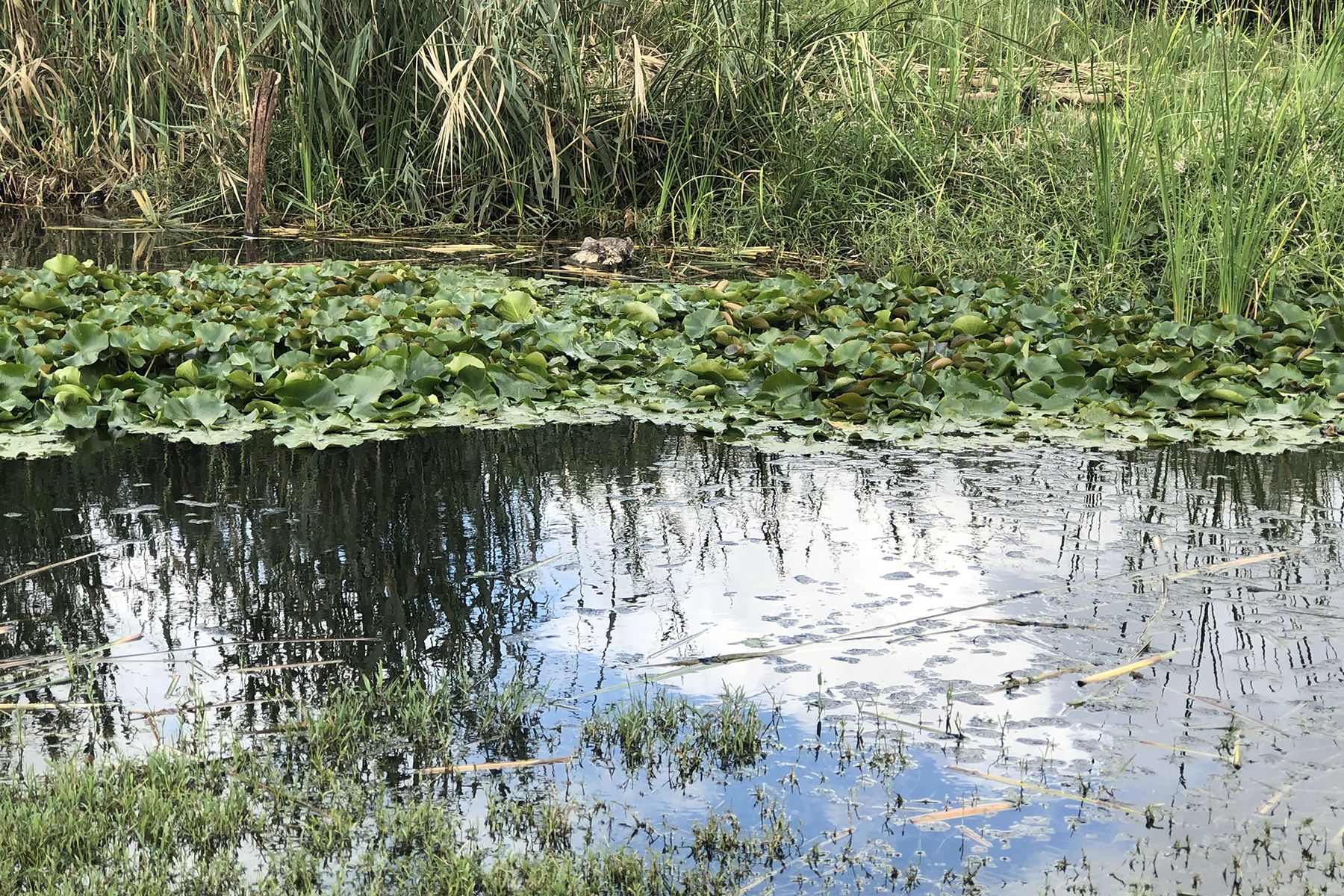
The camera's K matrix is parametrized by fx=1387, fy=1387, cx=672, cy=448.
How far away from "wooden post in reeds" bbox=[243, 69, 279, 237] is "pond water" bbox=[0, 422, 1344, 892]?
13.3 ft

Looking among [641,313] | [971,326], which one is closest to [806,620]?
[971,326]

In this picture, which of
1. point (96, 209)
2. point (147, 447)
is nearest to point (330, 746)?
point (147, 447)

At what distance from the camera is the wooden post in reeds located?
770cm

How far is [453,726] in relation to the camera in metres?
2.47

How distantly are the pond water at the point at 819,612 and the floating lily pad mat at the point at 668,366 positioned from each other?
0.19 meters

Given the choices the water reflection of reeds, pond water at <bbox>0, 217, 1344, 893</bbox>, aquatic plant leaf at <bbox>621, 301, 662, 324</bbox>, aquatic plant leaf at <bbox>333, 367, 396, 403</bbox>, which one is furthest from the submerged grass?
aquatic plant leaf at <bbox>333, 367, 396, 403</bbox>

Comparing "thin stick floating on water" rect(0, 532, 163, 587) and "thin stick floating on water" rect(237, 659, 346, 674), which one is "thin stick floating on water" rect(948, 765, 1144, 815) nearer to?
"thin stick floating on water" rect(237, 659, 346, 674)

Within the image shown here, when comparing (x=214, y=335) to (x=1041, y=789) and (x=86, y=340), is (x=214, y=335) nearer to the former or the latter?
(x=86, y=340)

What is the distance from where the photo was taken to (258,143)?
25.8 feet

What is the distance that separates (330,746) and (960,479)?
2139 mm

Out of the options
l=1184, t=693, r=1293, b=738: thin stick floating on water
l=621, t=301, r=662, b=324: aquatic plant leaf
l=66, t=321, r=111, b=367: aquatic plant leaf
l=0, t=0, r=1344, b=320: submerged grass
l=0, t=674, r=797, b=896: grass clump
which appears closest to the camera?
l=0, t=674, r=797, b=896: grass clump

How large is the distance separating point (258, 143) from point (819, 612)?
5.92 meters

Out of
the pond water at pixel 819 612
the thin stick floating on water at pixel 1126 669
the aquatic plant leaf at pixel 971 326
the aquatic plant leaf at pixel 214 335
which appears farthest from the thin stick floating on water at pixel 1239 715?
the aquatic plant leaf at pixel 214 335

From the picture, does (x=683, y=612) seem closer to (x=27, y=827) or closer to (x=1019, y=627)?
(x=1019, y=627)
